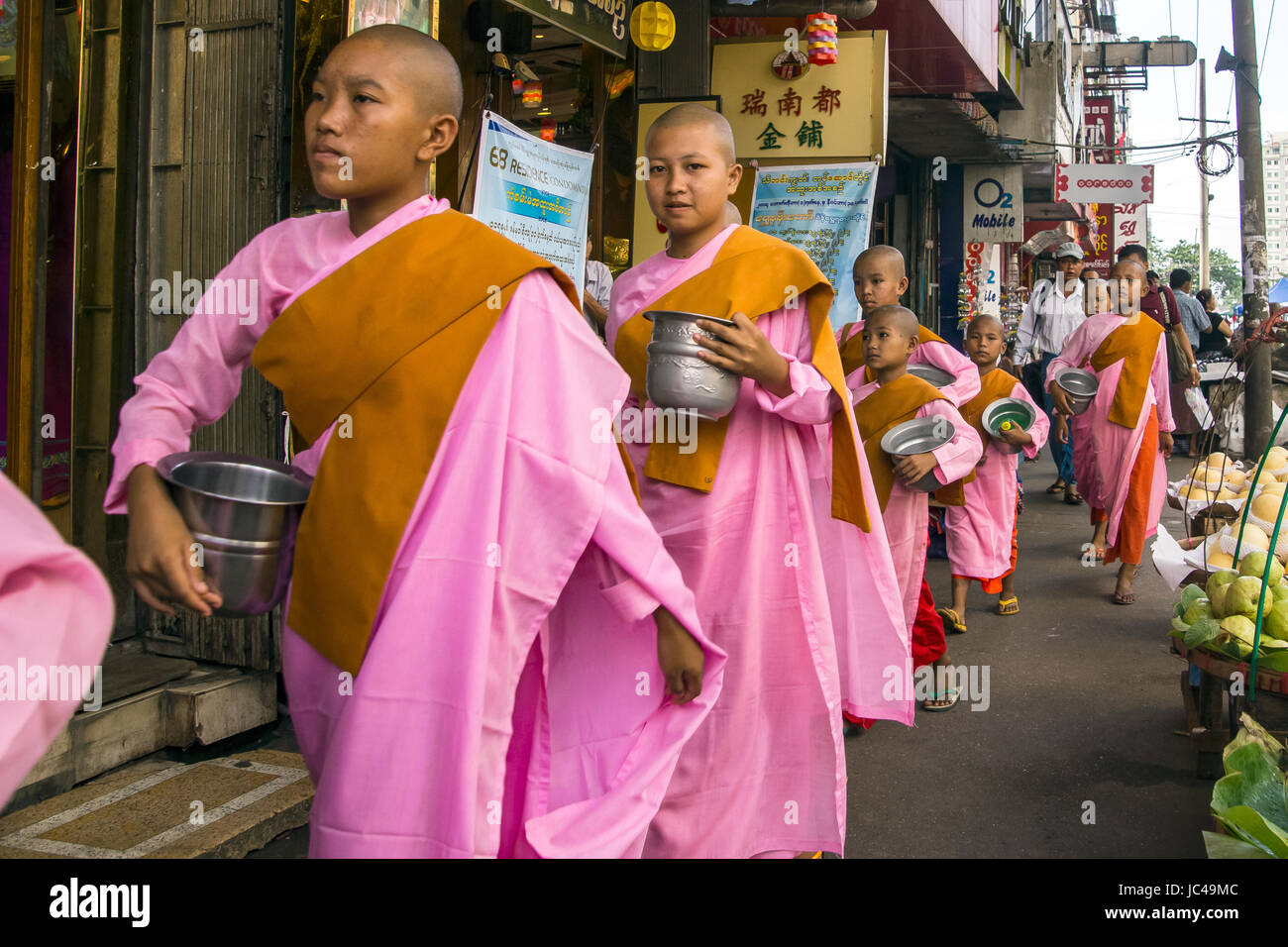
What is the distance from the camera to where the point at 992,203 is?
18328 mm

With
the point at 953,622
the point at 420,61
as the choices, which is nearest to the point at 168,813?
the point at 420,61

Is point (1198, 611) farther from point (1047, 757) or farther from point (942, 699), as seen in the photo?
point (942, 699)

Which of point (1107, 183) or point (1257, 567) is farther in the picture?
point (1107, 183)

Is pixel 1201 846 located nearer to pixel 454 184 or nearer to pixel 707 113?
pixel 707 113

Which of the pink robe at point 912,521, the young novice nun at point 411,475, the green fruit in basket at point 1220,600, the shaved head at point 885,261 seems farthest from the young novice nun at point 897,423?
the young novice nun at point 411,475

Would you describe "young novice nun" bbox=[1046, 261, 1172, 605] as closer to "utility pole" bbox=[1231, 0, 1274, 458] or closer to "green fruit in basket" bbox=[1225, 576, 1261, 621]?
"utility pole" bbox=[1231, 0, 1274, 458]

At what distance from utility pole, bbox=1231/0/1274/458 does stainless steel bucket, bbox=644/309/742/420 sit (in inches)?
272

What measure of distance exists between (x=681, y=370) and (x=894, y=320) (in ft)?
8.50

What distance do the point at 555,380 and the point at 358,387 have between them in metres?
0.35

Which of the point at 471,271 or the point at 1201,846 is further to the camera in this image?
the point at 1201,846

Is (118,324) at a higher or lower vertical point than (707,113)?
lower

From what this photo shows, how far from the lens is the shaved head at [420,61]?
2.21m

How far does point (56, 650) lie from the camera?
1044 millimetres
